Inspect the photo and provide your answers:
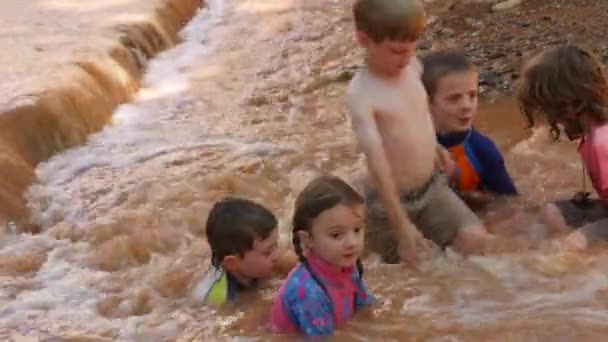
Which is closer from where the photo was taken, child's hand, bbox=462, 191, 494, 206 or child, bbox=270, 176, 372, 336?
child, bbox=270, 176, 372, 336

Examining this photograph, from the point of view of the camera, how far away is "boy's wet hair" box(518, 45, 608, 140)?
4203 mm

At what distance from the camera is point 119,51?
25.4 feet

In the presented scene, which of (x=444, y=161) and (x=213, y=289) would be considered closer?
(x=213, y=289)

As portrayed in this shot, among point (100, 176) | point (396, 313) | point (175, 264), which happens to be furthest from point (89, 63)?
point (396, 313)

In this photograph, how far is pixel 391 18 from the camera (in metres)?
3.90

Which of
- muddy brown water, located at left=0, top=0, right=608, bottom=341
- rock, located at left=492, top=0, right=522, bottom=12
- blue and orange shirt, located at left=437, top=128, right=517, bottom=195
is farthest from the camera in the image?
rock, located at left=492, top=0, right=522, bottom=12

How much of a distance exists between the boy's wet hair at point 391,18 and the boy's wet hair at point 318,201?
684mm

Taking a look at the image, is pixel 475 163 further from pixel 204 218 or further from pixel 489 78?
pixel 489 78

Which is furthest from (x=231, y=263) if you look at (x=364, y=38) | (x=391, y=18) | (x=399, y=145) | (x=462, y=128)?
(x=462, y=128)

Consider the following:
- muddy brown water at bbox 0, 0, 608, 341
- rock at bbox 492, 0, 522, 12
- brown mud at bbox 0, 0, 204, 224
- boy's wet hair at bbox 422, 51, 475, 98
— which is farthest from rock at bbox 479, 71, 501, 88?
brown mud at bbox 0, 0, 204, 224

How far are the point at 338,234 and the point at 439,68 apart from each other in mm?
1249

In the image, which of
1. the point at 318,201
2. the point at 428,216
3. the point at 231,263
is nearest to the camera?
the point at 318,201

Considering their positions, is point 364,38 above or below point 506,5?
above

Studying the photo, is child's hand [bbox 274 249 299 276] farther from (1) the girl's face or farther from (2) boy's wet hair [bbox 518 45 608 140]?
(2) boy's wet hair [bbox 518 45 608 140]
